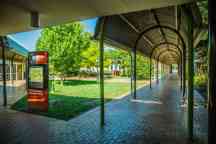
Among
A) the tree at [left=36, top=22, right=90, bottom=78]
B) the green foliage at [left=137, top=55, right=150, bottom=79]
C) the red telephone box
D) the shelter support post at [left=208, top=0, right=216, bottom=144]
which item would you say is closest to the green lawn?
the red telephone box

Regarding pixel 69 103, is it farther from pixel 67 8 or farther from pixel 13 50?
pixel 13 50

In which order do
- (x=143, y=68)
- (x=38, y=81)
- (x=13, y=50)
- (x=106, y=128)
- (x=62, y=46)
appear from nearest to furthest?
(x=106, y=128) → (x=38, y=81) → (x=13, y=50) → (x=62, y=46) → (x=143, y=68)

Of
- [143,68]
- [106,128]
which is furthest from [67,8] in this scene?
[143,68]

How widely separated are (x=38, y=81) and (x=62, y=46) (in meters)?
11.0

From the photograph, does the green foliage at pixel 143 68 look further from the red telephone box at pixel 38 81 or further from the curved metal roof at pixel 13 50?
the red telephone box at pixel 38 81

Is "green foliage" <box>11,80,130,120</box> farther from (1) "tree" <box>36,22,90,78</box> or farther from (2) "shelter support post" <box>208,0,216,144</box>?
(1) "tree" <box>36,22,90,78</box>

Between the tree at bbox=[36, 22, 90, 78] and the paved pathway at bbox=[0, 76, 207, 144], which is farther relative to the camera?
the tree at bbox=[36, 22, 90, 78]

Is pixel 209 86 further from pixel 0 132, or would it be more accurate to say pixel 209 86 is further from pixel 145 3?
pixel 0 132

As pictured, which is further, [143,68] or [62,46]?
[143,68]

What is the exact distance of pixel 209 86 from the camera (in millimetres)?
2580

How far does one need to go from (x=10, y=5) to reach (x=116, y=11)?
2191mm

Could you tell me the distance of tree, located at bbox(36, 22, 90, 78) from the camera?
17.7 meters

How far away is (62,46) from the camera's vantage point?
58.9 feet

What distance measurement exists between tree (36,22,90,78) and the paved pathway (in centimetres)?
1117
